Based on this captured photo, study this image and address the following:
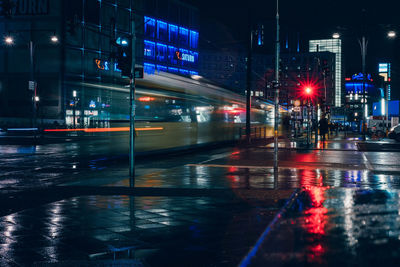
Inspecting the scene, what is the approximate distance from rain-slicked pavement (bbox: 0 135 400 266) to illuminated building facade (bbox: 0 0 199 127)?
325 cm

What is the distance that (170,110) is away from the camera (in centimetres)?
1823

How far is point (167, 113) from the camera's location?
58.9 ft

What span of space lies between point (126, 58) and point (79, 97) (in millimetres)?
3550

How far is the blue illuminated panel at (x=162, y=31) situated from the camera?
66.9m

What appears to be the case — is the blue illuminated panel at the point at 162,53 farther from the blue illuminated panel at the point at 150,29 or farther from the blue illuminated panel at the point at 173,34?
the blue illuminated panel at the point at 150,29

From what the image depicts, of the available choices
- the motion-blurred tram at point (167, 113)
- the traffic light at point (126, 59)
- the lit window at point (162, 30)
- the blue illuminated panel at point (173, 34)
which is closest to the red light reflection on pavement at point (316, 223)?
the traffic light at point (126, 59)

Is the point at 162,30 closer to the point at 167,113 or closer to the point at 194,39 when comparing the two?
the point at 194,39

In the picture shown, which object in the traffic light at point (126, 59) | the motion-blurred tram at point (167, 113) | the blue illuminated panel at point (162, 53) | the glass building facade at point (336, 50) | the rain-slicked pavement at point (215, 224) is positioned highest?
the glass building facade at point (336, 50)

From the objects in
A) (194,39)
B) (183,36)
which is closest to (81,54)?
(183,36)

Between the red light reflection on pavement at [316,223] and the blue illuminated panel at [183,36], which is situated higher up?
the blue illuminated panel at [183,36]

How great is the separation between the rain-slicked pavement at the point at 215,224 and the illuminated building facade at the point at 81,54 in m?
3.25

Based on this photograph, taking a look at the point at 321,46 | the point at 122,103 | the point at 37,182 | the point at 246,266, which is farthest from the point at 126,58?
the point at 321,46

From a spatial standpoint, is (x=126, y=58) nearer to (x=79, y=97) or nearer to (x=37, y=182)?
(x=79, y=97)

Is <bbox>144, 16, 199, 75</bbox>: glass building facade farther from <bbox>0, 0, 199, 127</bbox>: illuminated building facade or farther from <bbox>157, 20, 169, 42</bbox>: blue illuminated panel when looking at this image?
<bbox>0, 0, 199, 127</bbox>: illuminated building facade
